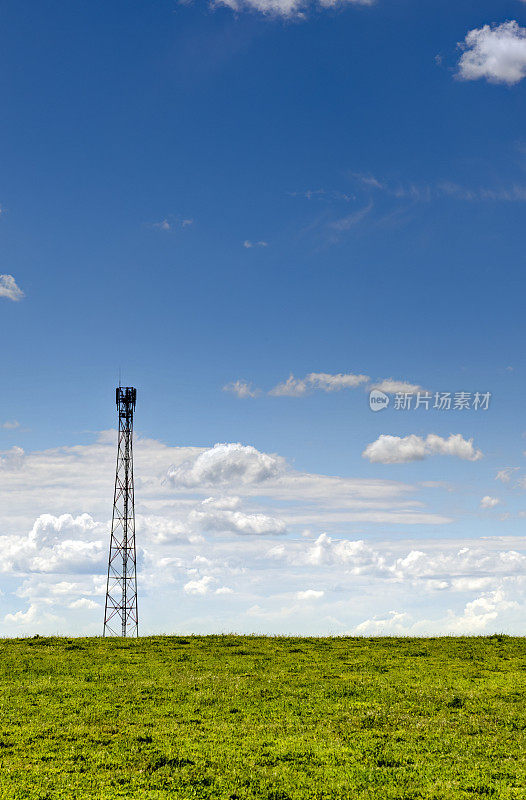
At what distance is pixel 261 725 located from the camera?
22.7 meters

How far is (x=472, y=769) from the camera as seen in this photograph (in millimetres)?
18766

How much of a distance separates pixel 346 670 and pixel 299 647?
26.2 ft

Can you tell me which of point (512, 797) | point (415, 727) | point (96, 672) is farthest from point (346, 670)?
point (512, 797)

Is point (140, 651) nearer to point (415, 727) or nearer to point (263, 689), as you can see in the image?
point (263, 689)

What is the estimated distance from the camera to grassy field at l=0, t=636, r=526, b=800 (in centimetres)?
1756

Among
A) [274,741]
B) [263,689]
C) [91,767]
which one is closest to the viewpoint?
[91,767]

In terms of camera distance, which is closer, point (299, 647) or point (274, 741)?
point (274, 741)

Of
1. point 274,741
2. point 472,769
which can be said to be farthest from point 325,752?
point 472,769

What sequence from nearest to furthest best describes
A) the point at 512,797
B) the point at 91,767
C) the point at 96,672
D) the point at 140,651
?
the point at 512,797 → the point at 91,767 → the point at 96,672 → the point at 140,651

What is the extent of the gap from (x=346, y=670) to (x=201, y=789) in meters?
17.6

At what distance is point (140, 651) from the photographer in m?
38.5

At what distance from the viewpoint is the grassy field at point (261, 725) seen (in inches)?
691

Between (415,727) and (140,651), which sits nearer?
(415,727)

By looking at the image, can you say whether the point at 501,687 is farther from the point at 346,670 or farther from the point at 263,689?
the point at 263,689
